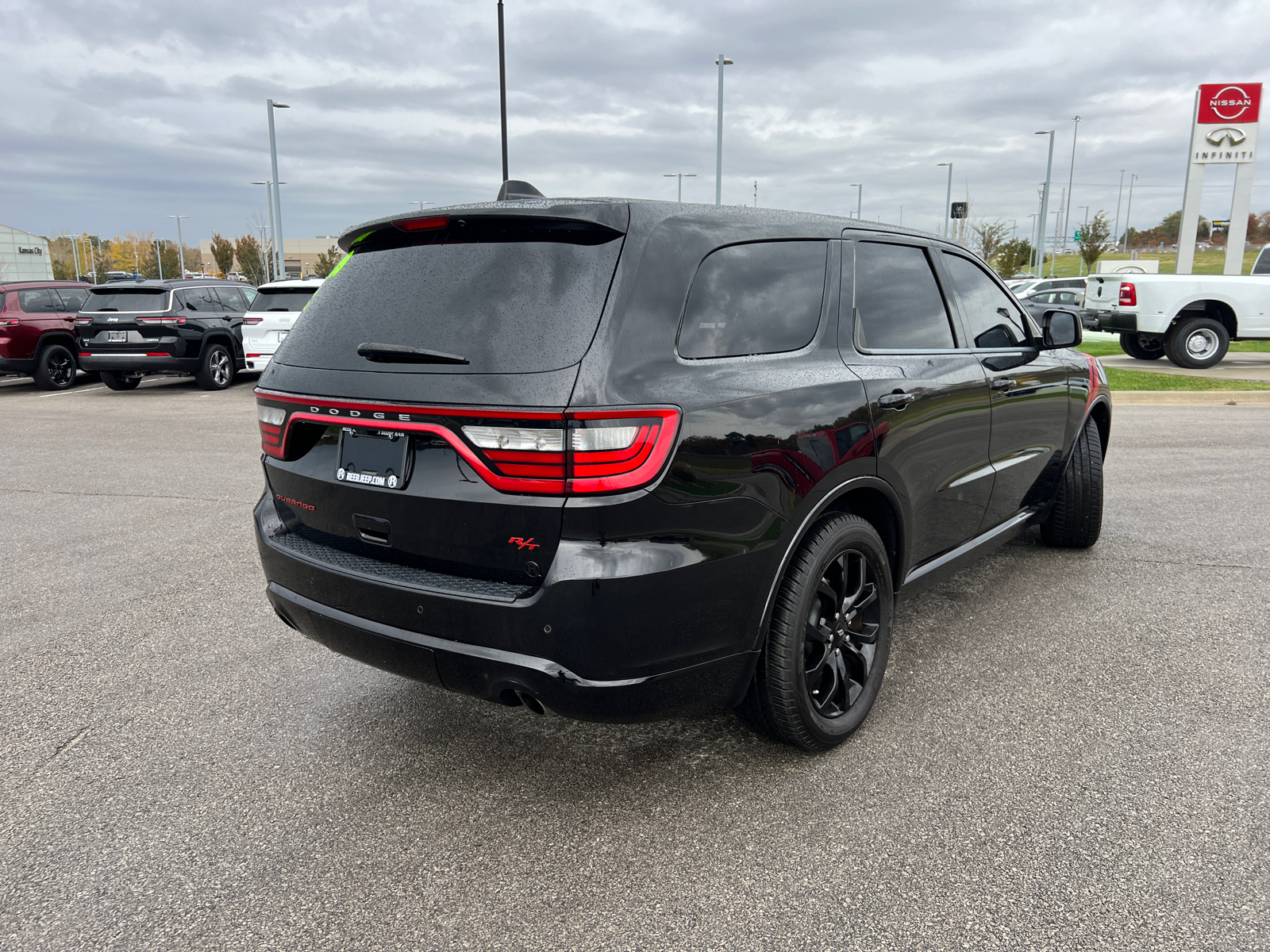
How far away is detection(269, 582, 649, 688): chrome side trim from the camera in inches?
91.4

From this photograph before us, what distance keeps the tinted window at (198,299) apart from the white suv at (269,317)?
148cm

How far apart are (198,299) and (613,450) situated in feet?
47.9

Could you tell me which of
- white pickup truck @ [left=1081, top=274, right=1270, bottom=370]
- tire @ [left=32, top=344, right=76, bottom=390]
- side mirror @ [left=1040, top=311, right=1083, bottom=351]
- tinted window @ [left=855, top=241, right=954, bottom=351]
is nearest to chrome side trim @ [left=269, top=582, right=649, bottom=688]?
tinted window @ [left=855, top=241, right=954, bottom=351]

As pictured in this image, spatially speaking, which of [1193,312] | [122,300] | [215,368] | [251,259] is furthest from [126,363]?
[251,259]

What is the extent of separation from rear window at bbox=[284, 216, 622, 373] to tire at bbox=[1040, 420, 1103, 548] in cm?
363

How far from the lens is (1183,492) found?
673 cm

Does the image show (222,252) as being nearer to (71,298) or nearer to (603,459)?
(71,298)

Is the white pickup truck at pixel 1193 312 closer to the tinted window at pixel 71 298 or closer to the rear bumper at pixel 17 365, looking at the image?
the tinted window at pixel 71 298

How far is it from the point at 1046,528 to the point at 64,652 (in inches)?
201

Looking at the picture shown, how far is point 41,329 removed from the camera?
48.5ft

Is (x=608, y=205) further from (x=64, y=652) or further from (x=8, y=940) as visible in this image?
(x=64, y=652)

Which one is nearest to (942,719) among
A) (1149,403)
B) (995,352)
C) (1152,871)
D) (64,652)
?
(1152,871)

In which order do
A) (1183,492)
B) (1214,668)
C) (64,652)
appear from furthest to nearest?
(1183,492) < (64,652) < (1214,668)

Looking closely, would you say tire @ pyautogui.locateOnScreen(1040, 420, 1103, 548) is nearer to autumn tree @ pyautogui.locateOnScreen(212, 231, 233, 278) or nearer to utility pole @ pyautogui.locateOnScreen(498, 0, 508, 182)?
utility pole @ pyautogui.locateOnScreen(498, 0, 508, 182)
